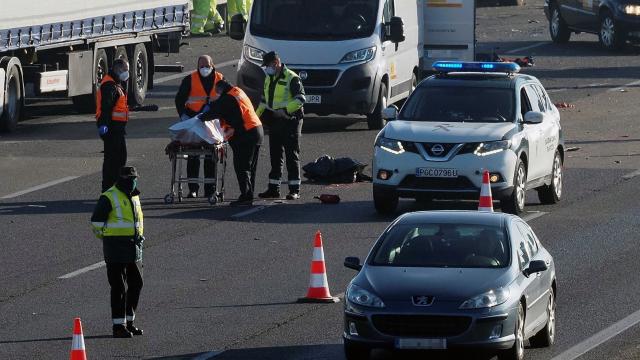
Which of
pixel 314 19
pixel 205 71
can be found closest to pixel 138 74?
pixel 314 19

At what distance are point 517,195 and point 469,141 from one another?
0.93m

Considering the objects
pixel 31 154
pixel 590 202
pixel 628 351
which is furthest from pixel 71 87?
pixel 628 351

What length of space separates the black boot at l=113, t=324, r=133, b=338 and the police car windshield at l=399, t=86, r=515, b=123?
25.7 ft

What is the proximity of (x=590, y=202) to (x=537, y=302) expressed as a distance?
9.25 m

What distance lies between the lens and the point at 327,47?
28391 mm

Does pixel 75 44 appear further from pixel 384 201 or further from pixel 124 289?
pixel 124 289

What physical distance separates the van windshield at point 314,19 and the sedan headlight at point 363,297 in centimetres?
1576

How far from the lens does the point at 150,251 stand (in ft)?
61.4

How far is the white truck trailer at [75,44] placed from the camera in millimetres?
28641

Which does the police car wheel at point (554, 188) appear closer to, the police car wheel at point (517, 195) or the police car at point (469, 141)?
the police car at point (469, 141)

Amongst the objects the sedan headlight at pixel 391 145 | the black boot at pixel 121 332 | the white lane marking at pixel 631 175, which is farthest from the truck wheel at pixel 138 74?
the black boot at pixel 121 332

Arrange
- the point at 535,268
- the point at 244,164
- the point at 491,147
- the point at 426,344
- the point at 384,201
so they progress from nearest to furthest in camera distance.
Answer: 1. the point at 426,344
2. the point at 535,268
3. the point at 491,147
4. the point at 384,201
5. the point at 244,164

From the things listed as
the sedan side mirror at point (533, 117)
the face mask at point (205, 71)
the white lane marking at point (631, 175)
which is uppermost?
the face mask at point (205, 71)

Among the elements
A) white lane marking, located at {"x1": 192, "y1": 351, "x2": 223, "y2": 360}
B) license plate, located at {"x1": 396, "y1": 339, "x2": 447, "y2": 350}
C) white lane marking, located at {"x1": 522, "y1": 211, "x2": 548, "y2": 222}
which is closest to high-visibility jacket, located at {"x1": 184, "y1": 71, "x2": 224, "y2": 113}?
white lane marking, located at {"x1": 522, "y1": 211, "x2": 548, "y2": 222}
